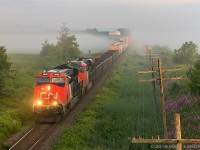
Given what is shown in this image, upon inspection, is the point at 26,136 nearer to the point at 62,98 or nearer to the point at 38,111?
the point at 38,111

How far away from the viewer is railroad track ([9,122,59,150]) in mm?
21059

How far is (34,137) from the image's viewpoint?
75.5 feet

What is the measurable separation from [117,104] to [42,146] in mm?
10357

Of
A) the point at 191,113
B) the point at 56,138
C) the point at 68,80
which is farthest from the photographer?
the point at 68,80

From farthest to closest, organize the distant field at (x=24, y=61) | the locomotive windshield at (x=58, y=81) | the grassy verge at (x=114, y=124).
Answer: the distant field at (x=24, y=61) < the locomotive windshield at (x=58, y=81) < the grassy verge at (x=114, y=124)

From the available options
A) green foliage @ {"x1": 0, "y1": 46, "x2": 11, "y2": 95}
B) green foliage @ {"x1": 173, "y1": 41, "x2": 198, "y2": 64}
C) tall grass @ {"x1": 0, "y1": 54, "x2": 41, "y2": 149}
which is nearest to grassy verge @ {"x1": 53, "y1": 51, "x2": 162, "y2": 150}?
tall grass @ {"x1": 0, "y1": 54, "x2": 41, "y2": 149}

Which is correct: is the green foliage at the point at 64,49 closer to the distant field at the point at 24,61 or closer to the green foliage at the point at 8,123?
the distant field at the point at 24,61

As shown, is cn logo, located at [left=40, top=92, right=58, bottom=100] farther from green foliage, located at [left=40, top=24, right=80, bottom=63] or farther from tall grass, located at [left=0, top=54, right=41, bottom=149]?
green foliage, located at [left=40, top=24, right=80, bottom=63]

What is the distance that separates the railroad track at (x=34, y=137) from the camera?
2106 cm

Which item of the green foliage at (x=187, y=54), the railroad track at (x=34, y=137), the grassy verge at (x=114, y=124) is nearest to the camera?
the grassy verge at (x=114, y=124)

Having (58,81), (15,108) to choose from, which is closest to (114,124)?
(58,81)

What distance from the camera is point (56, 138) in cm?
2273

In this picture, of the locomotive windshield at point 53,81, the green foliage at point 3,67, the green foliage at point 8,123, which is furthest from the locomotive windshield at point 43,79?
the green foliage at point 3,67

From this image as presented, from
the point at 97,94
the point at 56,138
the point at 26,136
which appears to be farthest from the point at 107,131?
the point at 97,94
